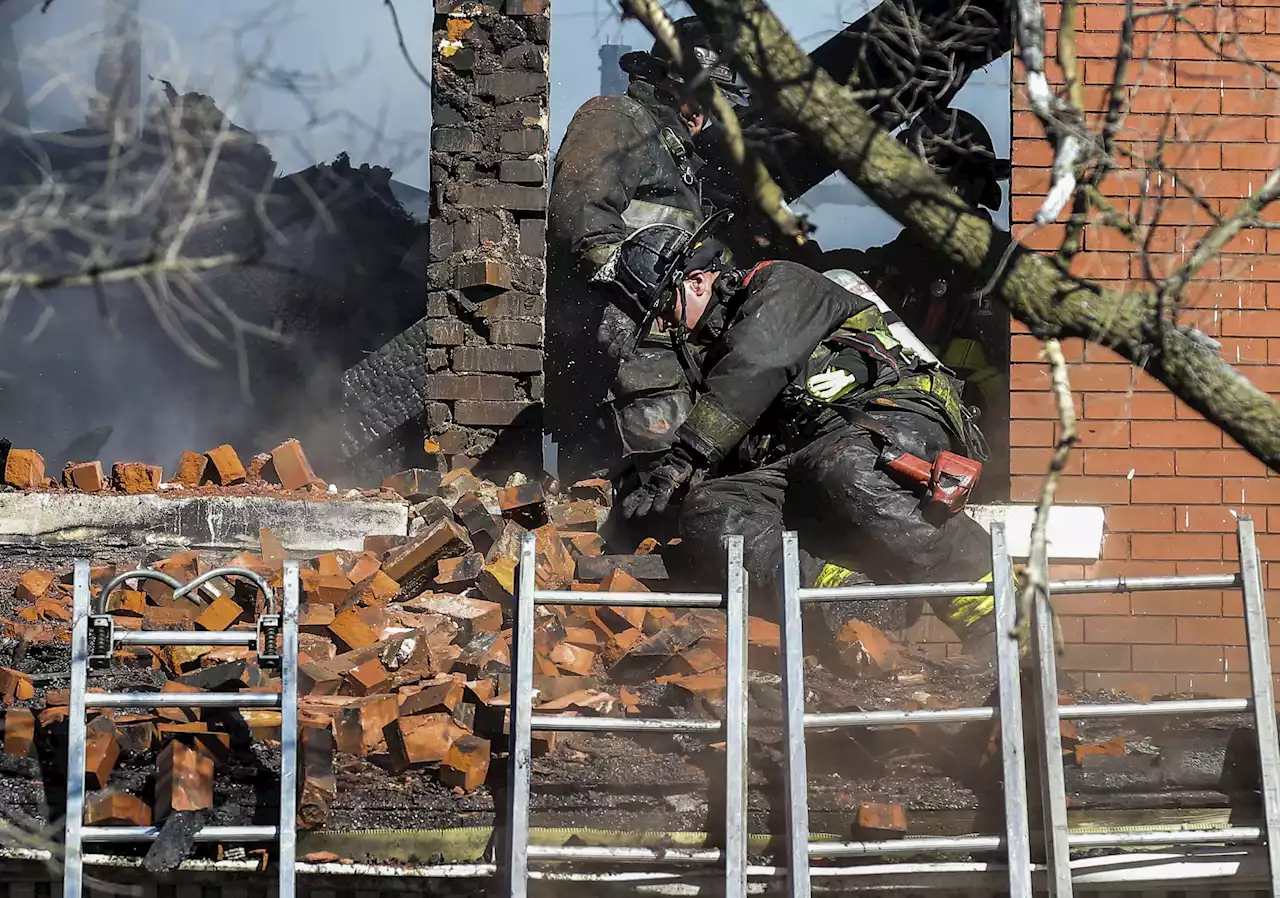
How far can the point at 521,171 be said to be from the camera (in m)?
6.53

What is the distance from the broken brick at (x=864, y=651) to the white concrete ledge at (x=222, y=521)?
89.4 inches

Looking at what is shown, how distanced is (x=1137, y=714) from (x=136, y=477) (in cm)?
479

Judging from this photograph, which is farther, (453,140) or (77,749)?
(453,140)

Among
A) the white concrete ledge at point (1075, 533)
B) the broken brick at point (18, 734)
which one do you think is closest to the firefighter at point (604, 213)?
the white concrete ledge at point (1075, 533)

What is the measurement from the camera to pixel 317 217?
7598 mm

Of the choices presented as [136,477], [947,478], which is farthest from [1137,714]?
[136,477]

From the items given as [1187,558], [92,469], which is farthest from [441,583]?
[1187,558]

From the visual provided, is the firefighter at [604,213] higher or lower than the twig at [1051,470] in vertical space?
higher

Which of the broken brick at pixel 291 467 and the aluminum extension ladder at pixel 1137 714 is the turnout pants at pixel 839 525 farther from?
the broken brick at pixel 291 467

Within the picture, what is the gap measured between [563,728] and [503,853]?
472 millimetres

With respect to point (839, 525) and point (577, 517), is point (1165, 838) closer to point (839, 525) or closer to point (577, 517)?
point (839, 525)

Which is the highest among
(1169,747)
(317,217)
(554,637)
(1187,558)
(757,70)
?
(317,217)

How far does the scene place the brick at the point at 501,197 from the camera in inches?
257

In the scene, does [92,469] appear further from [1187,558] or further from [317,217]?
[1187,558]
